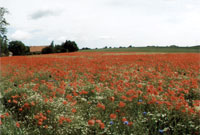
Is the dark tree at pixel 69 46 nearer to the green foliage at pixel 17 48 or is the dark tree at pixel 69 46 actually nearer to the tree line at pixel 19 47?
Result: the tree line at pixel 19 47

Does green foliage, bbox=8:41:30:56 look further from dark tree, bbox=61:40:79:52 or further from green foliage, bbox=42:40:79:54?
dark tree, bbox=61:40:79:52

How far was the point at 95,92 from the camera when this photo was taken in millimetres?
6086

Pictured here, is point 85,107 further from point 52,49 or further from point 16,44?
point 16,44

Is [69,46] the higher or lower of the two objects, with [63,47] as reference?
higher

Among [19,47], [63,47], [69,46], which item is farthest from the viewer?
[19,47]

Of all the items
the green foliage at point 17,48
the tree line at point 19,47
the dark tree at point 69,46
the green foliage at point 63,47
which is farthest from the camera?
the green foliage at point 17,48

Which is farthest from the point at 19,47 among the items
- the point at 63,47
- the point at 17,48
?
the point at 63,47

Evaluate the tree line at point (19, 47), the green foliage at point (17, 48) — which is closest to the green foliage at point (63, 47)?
the tree line at point (19, 47)

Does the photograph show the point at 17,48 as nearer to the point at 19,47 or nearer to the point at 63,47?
the point at 19,47

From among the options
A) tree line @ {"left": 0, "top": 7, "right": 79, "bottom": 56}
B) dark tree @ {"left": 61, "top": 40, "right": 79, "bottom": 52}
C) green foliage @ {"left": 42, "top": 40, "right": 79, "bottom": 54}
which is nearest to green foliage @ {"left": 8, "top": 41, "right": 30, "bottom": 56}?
tree line @ {"left": 0, "top": 7, "right": 79, "bottom": 56}

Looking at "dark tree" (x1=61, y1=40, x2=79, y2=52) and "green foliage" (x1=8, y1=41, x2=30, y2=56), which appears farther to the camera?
"green foliage" (x1=8, y1=41, x2=30, y2=56)

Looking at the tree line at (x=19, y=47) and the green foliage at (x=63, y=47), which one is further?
the green foliage at (x=63, y=47)

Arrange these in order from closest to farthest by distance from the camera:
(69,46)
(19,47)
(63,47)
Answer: (69,46) < (63,47) < (19,47)

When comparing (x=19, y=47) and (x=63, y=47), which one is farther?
(x=19, y=47)
